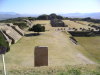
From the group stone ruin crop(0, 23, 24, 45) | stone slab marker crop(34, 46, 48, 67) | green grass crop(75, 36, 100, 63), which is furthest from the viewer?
stone ruin crop(0, 23, 24, 45)

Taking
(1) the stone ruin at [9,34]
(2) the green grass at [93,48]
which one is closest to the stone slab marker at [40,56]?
(2) the green grass at [93,48]

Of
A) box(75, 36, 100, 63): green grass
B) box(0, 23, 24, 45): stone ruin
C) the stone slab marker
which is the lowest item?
box(75, 36, 100, 63): green grass

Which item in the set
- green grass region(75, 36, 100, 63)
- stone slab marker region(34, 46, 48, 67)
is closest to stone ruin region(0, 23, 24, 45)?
green grass region(75, 36, 100, 63)

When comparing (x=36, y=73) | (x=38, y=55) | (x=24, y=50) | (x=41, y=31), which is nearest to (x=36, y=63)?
(x=38, y=55)

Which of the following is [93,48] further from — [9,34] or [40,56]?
[40,56]

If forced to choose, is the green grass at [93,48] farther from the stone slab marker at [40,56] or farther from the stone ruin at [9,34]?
the stone slab marker at [40,56]

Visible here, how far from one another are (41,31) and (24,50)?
59.2 ft

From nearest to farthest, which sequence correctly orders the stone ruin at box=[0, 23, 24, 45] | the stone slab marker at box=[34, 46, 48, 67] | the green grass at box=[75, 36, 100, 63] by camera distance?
the stone slab marker at box=[34, 46, 48, 67]
the green grass at box=[75, 36, 100, 63]
the stone ruin at box=[0, 23, 24, 45]

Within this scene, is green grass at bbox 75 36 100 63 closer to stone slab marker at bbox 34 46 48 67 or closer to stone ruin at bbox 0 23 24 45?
stone ruin at bbox 0 23 24 45

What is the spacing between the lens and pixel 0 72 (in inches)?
422

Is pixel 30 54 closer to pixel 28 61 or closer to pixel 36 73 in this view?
pixel 28 61

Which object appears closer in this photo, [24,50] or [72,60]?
[72,60]

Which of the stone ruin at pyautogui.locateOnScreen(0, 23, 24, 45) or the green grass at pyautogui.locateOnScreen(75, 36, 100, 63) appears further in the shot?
the stone ruin at pyautogui.locateOnScreen(0, 23, 24, 45)

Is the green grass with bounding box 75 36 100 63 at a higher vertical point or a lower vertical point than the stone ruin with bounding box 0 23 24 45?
lower
